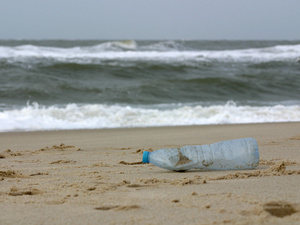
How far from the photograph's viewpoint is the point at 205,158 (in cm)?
272

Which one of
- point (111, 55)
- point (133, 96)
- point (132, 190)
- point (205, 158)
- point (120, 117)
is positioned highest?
point (111, 55)

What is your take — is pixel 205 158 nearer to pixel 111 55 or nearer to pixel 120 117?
pixel 120 117

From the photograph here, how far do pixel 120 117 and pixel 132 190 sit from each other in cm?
431

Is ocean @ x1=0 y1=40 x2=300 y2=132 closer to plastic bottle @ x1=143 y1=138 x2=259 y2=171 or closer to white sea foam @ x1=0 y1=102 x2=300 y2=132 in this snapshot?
white sea foam @ x1=0 y1=102 x2=300 y2=132

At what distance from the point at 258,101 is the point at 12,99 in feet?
19.9

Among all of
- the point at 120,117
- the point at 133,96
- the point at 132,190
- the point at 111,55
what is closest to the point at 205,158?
the point at 132,190

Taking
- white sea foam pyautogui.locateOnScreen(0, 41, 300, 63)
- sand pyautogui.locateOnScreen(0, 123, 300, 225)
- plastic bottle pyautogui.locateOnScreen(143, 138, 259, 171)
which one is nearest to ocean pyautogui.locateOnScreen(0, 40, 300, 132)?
white sea foam pyautogui.locateOnScreen(0, 41, 300, 63)

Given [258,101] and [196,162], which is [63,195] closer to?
[196,162]

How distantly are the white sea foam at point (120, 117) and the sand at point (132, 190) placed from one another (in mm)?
1797

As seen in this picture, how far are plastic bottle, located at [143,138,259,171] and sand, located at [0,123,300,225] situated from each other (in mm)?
80

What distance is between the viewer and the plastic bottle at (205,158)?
8.87 feet

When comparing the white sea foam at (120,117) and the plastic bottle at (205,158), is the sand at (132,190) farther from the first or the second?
the white sea foam at (120,117)

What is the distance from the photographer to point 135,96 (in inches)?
366

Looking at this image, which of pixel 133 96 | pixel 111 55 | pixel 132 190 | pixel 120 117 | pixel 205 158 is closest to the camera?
pixel 132 190
